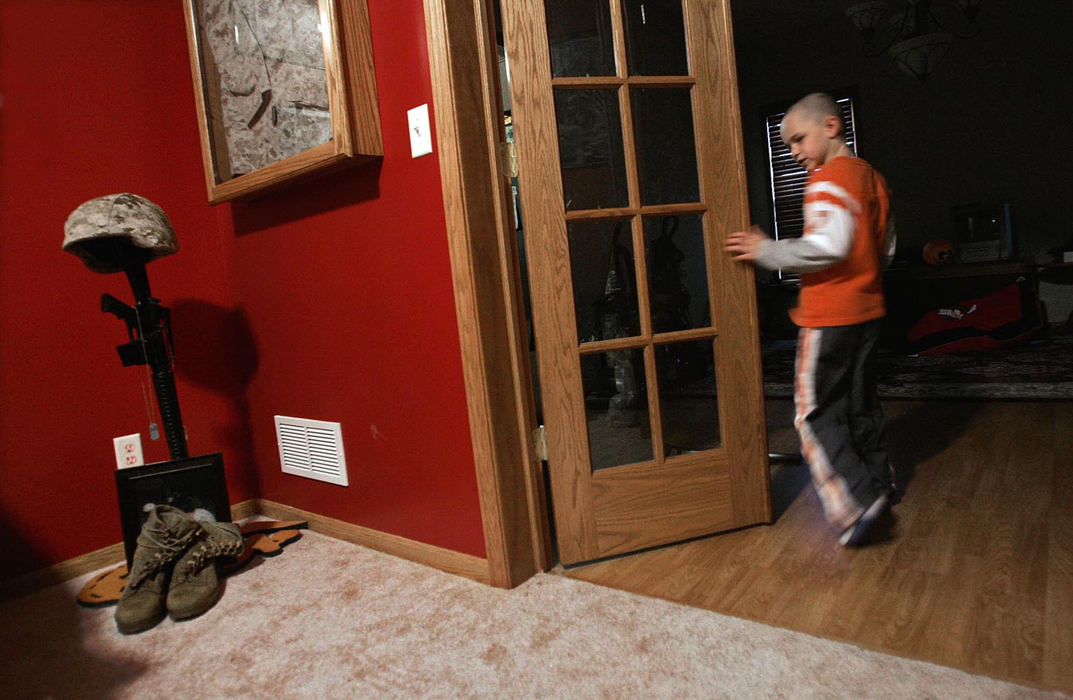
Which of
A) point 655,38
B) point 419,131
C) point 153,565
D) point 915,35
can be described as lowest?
point 153,565

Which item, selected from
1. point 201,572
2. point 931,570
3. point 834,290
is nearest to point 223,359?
point 201,572

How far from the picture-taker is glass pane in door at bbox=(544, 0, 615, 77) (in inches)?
70.7

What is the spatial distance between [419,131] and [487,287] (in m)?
0.44

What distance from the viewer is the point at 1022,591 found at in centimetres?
154

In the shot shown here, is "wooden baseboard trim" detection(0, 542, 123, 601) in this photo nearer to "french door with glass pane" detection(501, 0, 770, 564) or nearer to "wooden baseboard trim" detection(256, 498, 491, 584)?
"wooden baseboard trim" detection(256, 498, 491, 584)

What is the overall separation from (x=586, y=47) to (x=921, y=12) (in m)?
3.11

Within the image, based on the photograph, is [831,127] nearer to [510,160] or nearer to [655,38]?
[655,38]

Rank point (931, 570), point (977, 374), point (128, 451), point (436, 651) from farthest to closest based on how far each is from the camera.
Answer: point (977, 374) → point (128, 451) → point (931, 570) → point (436, 651)

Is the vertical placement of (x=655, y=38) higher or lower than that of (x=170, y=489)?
higher

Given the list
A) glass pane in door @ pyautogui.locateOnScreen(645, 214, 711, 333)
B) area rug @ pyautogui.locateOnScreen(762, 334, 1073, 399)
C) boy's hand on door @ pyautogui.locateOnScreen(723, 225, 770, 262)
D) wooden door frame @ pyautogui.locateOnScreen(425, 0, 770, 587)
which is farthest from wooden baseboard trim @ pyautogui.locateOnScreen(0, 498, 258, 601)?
area rug @ pyautogui.locateOnScreen(762, 334, 1073, 399)

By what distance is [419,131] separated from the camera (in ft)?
5.93

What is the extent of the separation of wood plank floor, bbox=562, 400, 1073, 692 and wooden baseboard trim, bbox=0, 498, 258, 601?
1538 mm

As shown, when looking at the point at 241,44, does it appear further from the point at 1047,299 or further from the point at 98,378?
the point at 1047,299

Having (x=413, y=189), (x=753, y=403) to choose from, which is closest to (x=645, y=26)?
(x=413, y=189)
